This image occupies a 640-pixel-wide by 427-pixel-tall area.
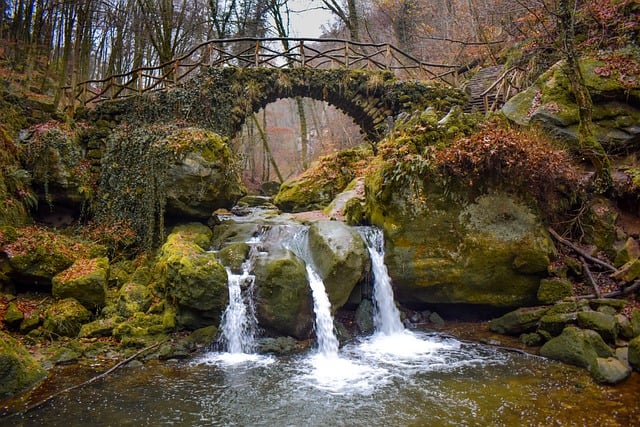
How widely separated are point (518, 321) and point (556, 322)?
0.71 meters

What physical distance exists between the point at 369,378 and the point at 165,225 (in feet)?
22.2

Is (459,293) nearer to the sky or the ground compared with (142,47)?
nearer to the ground

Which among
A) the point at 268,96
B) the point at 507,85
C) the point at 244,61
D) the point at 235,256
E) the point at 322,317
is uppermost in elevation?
the point at 244,61

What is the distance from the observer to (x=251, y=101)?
42.5 ft

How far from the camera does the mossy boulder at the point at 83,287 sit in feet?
24.0

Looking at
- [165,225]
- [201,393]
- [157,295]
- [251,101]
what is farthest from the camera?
[251,101]

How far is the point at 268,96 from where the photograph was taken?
1341 cm

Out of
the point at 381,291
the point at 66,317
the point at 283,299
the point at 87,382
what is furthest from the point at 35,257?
the point at 381,291

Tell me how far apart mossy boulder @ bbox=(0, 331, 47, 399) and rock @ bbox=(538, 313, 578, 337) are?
771cm

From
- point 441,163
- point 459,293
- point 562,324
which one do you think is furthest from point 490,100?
point 562,324

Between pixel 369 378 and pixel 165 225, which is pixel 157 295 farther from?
pixel 369 378

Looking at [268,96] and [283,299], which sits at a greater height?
A: [268,96]

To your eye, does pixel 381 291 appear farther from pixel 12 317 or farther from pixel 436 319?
pixel 12 317

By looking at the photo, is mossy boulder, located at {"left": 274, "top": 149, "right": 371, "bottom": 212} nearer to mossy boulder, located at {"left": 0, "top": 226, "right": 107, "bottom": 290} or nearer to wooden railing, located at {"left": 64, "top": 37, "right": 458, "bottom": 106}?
wooden railing, located at {"left": 64, "top": 37, "right": 458, "bottom": 106}
